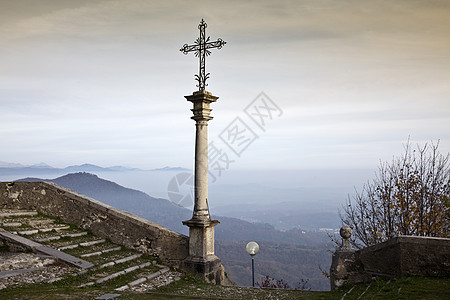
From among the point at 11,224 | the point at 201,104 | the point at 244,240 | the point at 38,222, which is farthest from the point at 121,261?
the point at 244,240

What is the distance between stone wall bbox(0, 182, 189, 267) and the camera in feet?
25.9

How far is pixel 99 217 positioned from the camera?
8.56 m

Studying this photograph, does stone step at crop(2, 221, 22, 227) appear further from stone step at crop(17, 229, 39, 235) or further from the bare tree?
the bare tree

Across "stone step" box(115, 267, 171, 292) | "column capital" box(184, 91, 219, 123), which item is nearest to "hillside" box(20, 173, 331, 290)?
"stone step" box(115, 267, 171, 292)

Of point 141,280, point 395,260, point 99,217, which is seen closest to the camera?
point 395,260

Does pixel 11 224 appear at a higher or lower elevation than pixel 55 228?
higher

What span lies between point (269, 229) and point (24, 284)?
419 ft

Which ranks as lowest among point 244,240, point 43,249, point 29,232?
point 244,240

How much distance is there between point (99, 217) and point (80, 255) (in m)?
1.58

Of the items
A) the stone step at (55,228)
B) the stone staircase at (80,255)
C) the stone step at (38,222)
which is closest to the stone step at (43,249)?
the stone staircase at (80,255)

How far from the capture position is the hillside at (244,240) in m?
62.7

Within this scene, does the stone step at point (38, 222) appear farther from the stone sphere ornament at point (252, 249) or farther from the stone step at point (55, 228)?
the stone sphere ornament at point (252, 249)

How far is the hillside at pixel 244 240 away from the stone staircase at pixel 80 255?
8.44m

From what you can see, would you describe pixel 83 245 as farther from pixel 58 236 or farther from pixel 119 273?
pixel 119 273
